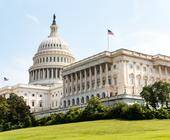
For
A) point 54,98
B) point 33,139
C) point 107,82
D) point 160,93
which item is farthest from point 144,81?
point 33,139

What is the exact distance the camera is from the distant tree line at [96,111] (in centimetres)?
8444

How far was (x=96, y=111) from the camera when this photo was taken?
90.7 m

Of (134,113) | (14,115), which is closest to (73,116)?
(134,113)

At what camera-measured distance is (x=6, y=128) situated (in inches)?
3885

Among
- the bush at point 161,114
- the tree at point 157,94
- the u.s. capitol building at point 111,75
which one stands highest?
the u.s. capitol building at point 111,75

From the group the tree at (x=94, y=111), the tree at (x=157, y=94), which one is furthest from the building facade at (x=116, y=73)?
the tree at (x=94, y=111)

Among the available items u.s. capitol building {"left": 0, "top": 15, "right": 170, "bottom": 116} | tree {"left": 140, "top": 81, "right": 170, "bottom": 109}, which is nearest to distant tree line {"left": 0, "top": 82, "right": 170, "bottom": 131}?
tree {"left": 140, "top": 81, "right": 170, "bottom": 109}

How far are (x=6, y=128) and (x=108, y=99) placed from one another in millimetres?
32630

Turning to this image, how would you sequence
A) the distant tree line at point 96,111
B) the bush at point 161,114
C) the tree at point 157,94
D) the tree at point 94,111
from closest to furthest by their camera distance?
the distant tree line at point 96,111, the bush at point 161,114, the tree at point 94,111, the tree at point 157,94

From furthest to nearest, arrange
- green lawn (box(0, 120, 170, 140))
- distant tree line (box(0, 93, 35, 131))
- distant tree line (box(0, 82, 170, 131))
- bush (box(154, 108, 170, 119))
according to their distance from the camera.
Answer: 1. distant tree line (box(0, 93, 35, 131))
2. bush (box(154, 108, 170, 119))
3. distant tree line (box(0, 82, 170, 131))
4. green lawn (box(0, 120, 170, 140))

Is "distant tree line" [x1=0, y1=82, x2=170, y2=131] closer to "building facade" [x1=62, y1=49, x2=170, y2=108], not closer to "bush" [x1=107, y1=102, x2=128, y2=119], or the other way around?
"bush" [x1=107, y1=102, x2=128, y2=119]

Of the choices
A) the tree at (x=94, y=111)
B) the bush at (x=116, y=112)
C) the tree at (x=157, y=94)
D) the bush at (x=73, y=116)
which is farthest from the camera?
the tree at (x=157, y=94)

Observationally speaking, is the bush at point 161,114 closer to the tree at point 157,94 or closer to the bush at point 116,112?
the bush at point 116,112

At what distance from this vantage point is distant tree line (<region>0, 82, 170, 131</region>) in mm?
84438
